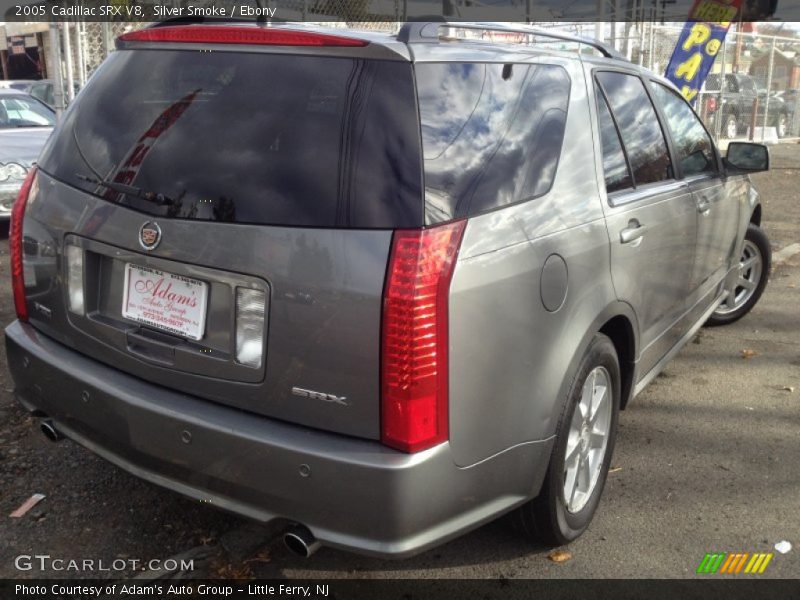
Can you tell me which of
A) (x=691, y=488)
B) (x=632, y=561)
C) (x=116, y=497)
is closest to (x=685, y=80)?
(x=691, y=488)

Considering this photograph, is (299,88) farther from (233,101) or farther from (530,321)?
(530,321)

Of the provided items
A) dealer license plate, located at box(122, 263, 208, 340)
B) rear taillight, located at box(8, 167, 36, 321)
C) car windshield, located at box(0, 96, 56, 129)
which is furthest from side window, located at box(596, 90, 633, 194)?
car windshield, located at box(0, 96, 56, 129)

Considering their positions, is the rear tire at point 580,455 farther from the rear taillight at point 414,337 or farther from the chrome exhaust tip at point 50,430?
the chrome exhaust tip at point 50,430

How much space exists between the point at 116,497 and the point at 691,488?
251 cm

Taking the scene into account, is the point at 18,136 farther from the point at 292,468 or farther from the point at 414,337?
the point at 414,337

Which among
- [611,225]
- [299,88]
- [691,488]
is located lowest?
[691,488]

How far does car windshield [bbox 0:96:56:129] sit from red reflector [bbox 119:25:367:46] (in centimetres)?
741

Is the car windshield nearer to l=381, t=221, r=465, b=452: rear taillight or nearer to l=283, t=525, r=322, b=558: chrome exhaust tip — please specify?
l=283, t=525, r=322, b=558: chrome exhaust tip

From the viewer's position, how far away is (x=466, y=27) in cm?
299

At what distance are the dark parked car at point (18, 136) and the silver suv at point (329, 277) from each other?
18.5 ft

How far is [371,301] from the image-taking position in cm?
A: 226

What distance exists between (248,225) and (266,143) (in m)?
0.26

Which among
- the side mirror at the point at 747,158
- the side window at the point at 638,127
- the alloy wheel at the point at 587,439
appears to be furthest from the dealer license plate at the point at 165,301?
the side mirror at the point at 747,158

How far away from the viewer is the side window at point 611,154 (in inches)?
131
